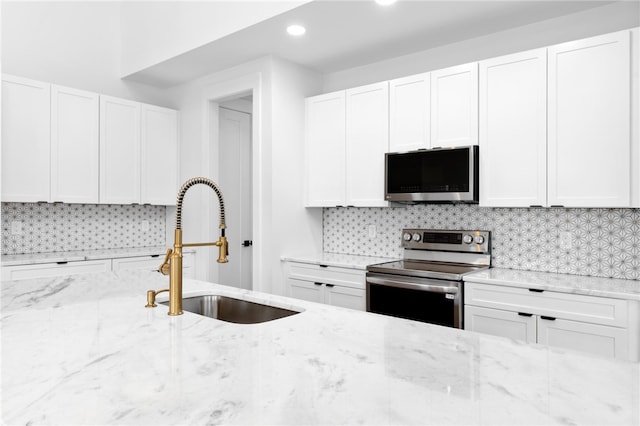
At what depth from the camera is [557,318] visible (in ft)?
8.00

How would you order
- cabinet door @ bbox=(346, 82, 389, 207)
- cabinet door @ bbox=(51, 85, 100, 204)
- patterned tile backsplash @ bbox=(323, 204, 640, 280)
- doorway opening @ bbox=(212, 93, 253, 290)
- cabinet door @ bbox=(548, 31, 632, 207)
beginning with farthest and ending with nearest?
doorway opening @ bbox=(212, 93, 253, 290)
cabinet door @ bbox=(51, 85, 100, 204)
cabinet door @ bbox=(346, 82, 389, 207)
patterned tile backsplash @ bbox=(323, 204, 640, 280)
cabinet door @ bbox=(548, 31, 632, 207)

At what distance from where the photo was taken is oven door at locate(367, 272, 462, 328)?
9.14 ft

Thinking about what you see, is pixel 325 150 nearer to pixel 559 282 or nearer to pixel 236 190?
pixel 236 190

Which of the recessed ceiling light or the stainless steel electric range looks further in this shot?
the recessed ceiling light

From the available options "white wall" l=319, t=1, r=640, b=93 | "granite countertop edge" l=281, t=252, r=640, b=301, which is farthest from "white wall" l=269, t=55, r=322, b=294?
"granite countertop edge" l=281, t=252, r=640, b=301

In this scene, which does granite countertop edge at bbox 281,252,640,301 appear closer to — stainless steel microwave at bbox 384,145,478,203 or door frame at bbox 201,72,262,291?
stainless steel microwave at bbox 384,145,478,203

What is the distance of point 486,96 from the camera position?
9.78ft

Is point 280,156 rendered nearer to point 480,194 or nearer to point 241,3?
point 241,3

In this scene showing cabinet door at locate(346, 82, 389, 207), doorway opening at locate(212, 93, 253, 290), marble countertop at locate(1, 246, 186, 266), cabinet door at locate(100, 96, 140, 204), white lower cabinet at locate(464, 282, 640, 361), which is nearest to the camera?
white lower cabinet at locate(464, 282, 640, 361)

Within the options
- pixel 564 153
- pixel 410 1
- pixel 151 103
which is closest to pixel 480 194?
pixel 564 153

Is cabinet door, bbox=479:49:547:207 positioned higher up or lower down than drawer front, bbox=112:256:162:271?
higher up

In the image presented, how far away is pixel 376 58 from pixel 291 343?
3.16 metres

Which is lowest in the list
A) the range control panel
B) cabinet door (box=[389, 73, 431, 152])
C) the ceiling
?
the range control panel

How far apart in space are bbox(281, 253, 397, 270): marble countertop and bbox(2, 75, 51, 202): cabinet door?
209 centimetres
